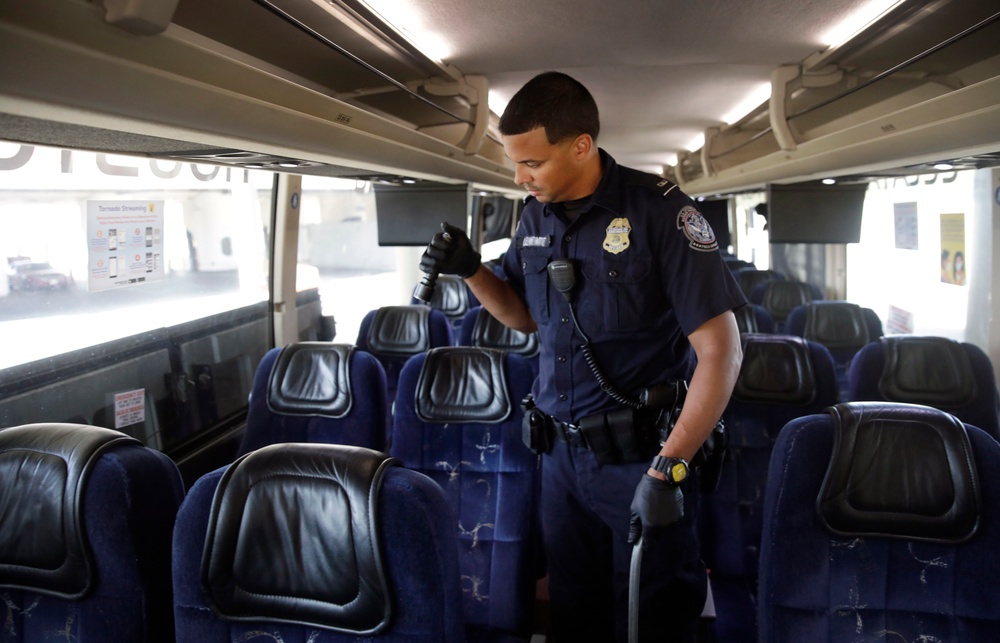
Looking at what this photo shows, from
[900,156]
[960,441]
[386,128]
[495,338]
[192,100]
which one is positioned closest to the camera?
[192,100]

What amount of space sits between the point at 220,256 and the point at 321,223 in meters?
1.66

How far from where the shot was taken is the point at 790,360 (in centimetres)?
312

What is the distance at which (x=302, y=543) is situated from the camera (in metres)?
1.41

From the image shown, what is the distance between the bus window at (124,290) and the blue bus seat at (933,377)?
11.1ft

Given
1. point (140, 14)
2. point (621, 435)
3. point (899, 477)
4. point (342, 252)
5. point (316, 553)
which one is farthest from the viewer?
point (342, 252)

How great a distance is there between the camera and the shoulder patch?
1992 millimetres

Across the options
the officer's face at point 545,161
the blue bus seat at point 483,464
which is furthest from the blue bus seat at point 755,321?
the officer's face at point 545,161

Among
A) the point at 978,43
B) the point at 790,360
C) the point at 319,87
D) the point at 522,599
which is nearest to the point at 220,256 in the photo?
the point at 319,87

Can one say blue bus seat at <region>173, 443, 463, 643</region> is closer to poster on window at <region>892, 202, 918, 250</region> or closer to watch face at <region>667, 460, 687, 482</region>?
watch face at <region>667, 460, 687, 482</region>

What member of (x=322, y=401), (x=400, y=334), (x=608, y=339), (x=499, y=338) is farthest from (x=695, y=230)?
(x=400, y=334)

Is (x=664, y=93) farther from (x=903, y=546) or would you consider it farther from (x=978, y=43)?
(x=903, y=546)

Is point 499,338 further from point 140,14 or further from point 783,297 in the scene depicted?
point 140,14

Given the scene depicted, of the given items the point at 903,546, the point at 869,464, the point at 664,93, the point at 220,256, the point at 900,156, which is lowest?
the point at 903,546

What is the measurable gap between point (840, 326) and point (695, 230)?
3.87 metres
